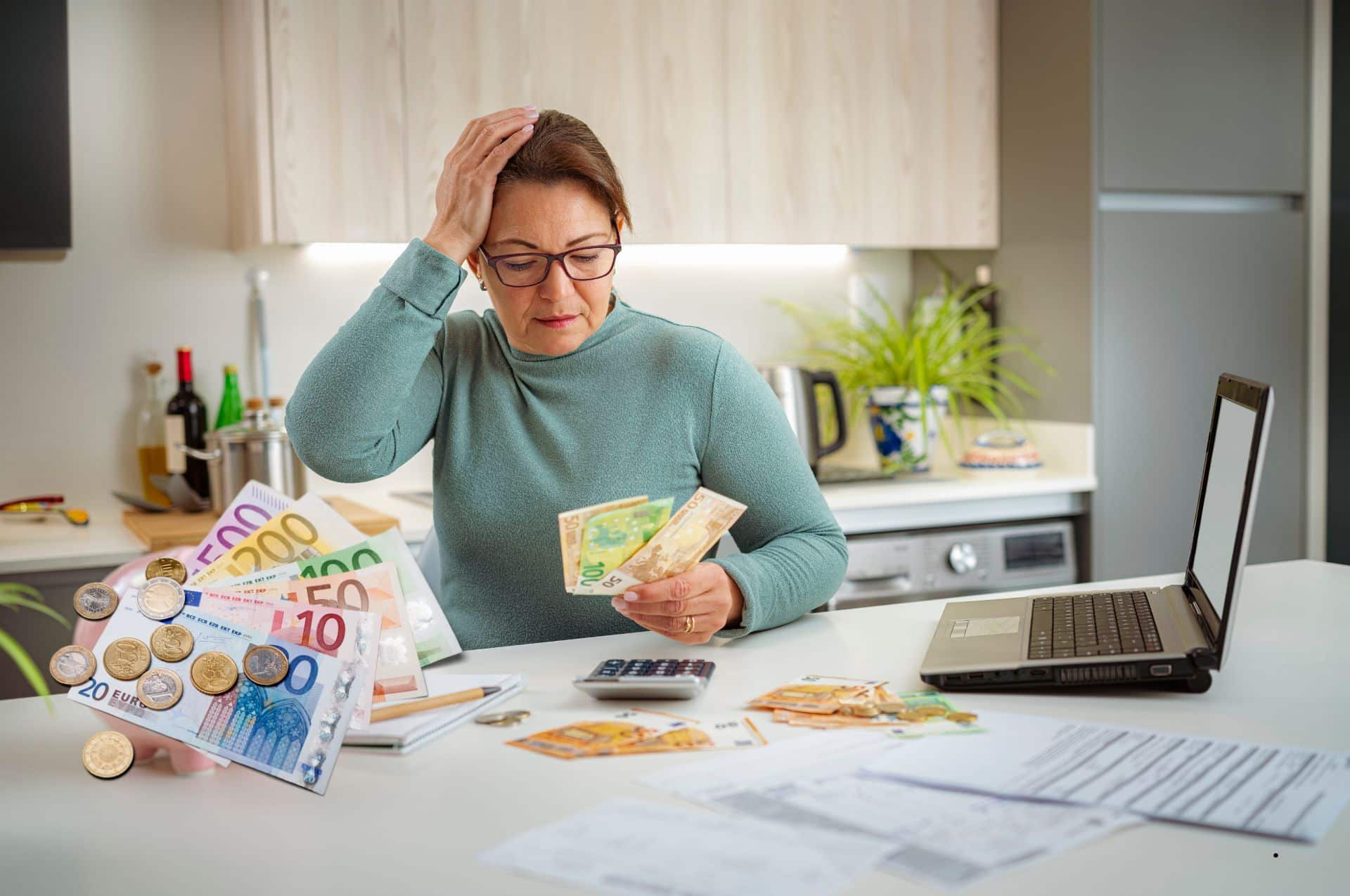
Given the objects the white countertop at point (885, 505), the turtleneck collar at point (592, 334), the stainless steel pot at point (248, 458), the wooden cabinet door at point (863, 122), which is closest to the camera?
the turtleneck collar at point (592, 334)

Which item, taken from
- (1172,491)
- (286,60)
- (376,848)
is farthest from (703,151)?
(376,848)

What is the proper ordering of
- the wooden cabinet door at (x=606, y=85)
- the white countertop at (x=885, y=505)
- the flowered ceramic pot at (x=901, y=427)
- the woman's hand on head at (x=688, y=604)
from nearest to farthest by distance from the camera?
1. the woman's hand on head at (x=688, y=604)
2. the white countertop at (x=885, y=505)
3. the wooden cabinet door at (x=606, y=85)
4. the flowered ceramic pot at (x=901, y=427)

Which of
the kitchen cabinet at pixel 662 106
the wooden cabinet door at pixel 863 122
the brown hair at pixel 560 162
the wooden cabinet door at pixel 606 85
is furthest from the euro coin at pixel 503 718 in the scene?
the wooden cabinet door at pixel 863 122

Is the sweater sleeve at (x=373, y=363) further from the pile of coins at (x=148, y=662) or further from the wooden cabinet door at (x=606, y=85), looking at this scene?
the wooden cabinet door at (x=606, y=85)

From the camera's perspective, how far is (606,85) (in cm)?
284

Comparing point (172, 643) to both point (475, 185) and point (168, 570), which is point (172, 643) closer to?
point (168, 570)

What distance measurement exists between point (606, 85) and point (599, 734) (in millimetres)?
2074

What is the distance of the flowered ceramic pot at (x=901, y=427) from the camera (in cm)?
313

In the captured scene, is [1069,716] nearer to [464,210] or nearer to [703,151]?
[464,210]

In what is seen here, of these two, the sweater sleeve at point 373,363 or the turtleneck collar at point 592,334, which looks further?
the turtleneck collar at point 592,334

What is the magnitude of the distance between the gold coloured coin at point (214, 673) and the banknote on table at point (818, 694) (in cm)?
48

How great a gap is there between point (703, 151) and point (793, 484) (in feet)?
5.06

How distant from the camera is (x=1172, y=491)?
319cm

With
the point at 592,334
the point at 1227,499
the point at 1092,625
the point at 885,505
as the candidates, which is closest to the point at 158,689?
the point at 592,334
